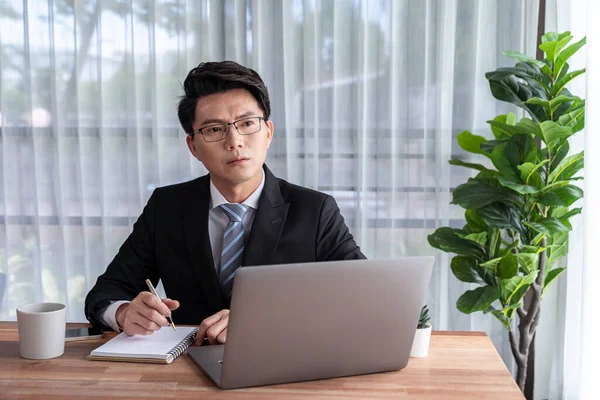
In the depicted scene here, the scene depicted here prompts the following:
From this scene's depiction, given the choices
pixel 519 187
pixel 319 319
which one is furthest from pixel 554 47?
pixel 319 319

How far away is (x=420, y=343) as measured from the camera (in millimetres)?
1306

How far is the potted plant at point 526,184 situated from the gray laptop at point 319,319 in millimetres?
1140

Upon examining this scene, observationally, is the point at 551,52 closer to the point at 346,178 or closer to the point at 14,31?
the point at 346,178

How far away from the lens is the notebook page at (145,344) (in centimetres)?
128

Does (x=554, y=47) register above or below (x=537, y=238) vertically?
above

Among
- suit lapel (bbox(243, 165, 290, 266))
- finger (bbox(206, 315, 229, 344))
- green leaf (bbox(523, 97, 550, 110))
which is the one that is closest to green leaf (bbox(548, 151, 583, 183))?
green leaf (bbox(523, 97, 550, 110))

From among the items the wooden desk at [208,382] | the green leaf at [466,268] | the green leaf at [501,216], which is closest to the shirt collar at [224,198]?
the wooden desk at [208,382]

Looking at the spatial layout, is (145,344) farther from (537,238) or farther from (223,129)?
(537,238)

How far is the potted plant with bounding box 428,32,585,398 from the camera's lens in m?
2.19

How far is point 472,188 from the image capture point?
2.30 metres

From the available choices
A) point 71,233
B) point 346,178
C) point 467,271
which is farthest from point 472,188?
point 71,233

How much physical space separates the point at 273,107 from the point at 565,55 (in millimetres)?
1347

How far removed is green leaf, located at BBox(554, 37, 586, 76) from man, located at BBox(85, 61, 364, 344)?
3.40 ft

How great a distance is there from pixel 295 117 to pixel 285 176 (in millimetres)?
294
